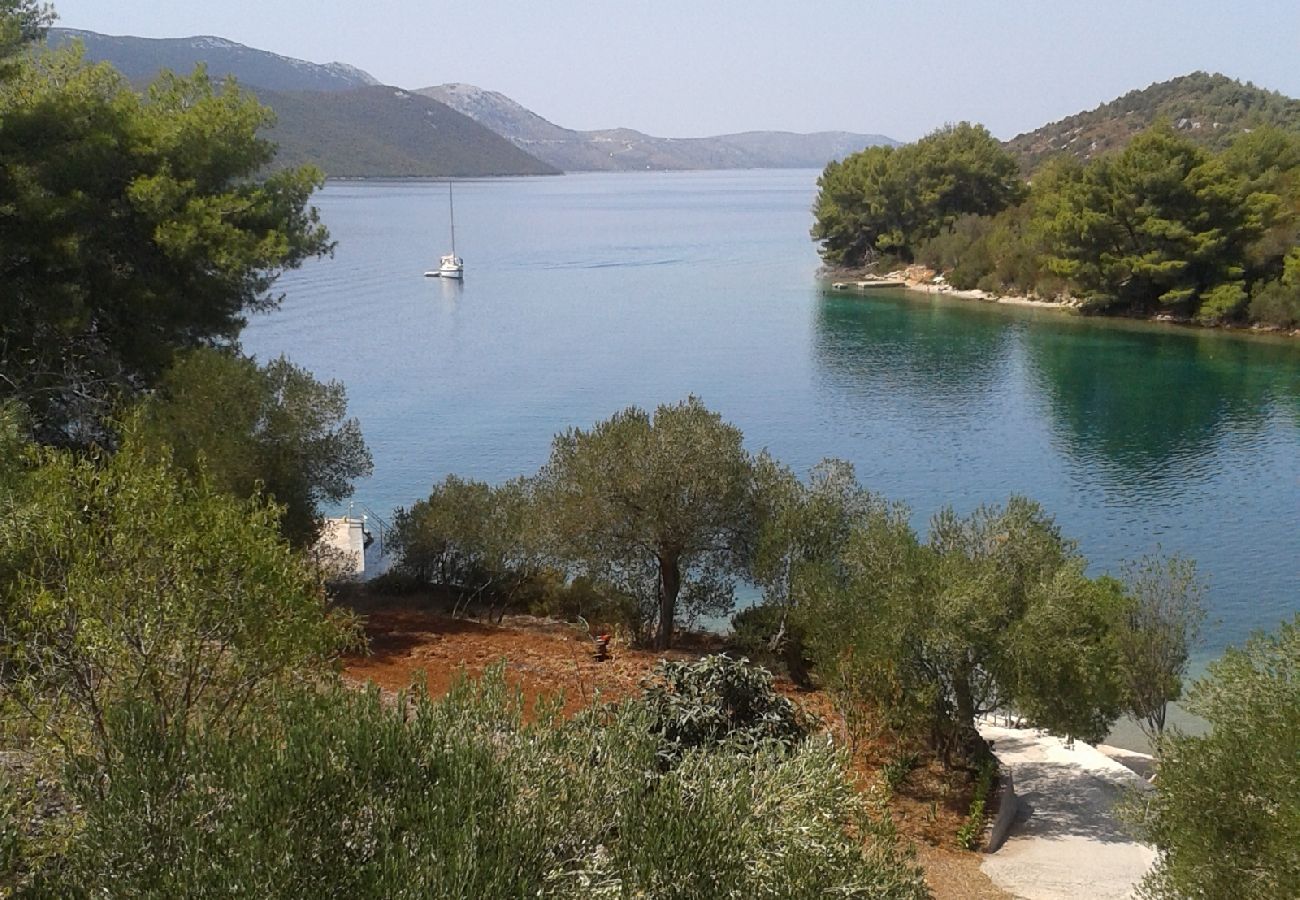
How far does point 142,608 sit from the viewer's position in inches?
330

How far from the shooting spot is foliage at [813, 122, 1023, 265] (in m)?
89.5

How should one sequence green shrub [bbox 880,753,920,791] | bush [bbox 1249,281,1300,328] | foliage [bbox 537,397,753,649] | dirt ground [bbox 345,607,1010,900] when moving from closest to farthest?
dirt ground [bbox 345,607,1010,900]
green shrub [bbox 880,753,920,791]
foliage [bbox 537,397,753,649]
bush [bbox 1249,281,1300,328]

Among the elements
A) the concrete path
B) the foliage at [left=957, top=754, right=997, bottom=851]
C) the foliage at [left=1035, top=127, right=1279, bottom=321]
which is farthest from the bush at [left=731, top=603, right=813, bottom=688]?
the foliage at [left=1035, top=127, right=1279, bottom=321]

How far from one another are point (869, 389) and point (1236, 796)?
1702 inches

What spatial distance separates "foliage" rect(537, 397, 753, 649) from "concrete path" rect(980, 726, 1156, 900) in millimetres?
5667

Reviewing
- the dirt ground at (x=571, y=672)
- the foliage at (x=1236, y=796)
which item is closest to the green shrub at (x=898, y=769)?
the dirt ground at (x=571, y=672)

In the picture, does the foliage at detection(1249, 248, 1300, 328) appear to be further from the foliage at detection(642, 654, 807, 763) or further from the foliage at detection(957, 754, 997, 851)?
the foliage at detection(642, 654, 807, 763)

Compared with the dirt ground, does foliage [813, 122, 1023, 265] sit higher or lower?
higher

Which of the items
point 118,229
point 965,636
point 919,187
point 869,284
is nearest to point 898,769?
point 965,636

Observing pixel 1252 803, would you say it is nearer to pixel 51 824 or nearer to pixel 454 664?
pixel 51 824

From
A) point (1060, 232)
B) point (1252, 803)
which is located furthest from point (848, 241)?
point (1252, 803)

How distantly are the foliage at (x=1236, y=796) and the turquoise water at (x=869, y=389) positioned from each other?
15.0m

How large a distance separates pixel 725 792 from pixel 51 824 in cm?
408

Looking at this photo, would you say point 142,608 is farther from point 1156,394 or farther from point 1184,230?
point 1184,230
